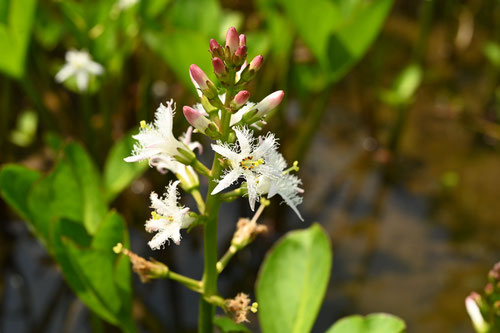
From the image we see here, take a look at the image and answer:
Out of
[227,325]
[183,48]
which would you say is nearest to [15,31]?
[183,48]

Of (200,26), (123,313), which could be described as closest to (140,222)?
(200,26)

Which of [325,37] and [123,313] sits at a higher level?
[325,37]

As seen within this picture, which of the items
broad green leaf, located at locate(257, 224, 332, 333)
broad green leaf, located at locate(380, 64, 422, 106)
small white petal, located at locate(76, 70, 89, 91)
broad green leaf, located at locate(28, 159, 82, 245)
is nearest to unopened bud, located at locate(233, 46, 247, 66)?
broad green leaf, located at locate(257, 224, 332, 333)

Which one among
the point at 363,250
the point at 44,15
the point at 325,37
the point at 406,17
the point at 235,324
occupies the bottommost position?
the point at 235,324

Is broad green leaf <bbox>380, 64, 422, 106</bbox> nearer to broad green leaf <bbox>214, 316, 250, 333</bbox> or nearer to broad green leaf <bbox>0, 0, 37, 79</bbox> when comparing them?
broad green leaf <bbox>0, 0, 37, 79</bbox>

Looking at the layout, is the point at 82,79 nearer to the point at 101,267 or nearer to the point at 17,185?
the point at 17,185

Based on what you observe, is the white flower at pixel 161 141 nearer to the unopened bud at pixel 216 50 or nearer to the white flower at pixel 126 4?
the unopened bud at pixel 216 50

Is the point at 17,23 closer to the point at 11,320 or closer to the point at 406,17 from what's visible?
the point at 11,320
